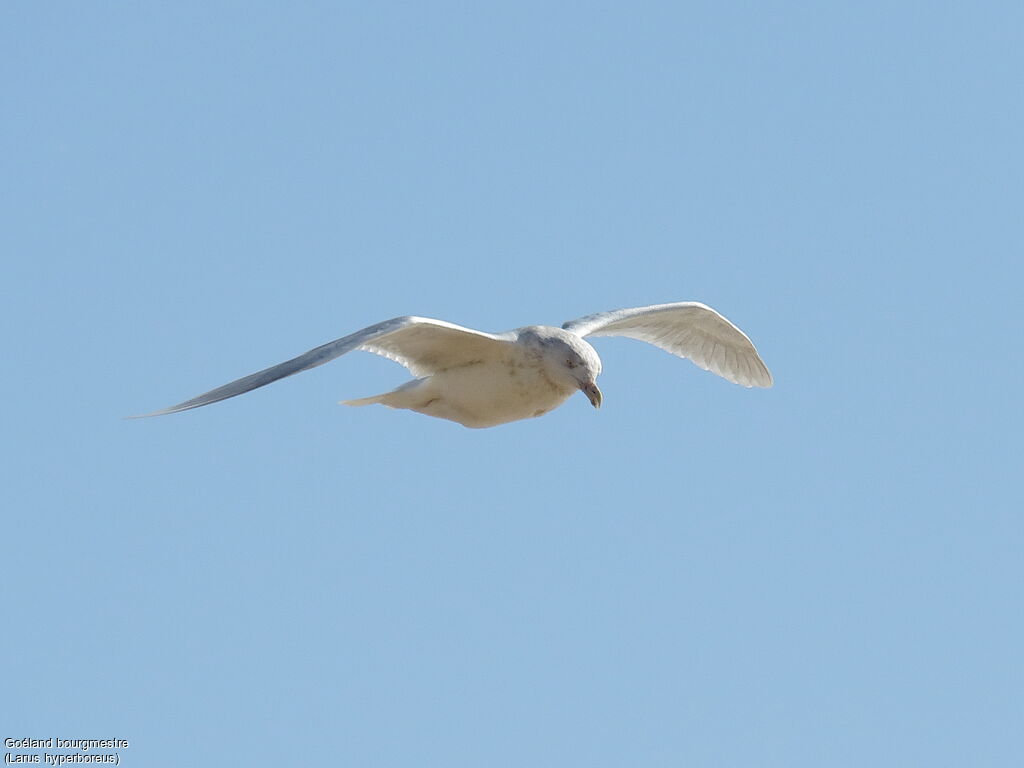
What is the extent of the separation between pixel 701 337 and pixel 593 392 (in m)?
4.16

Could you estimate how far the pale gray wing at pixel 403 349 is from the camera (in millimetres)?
11984

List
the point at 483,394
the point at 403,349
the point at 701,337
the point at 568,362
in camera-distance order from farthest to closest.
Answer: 1. the point at 701,337
2. the point at 403,349
3. the point at 483,394
4. the point at 568,362

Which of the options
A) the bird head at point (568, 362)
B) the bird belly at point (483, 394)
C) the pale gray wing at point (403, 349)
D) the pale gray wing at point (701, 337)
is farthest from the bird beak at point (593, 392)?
the pale gray wing at point (701, 337)

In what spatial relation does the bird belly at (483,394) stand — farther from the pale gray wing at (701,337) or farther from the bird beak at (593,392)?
the pale gray wing at (701,337)

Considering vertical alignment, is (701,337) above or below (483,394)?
above

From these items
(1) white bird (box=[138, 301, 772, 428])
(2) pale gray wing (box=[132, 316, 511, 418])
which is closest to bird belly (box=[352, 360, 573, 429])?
(1) white bird (box=[138, 301, 772, 428])

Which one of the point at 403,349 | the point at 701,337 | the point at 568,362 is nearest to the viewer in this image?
the point at 568,362

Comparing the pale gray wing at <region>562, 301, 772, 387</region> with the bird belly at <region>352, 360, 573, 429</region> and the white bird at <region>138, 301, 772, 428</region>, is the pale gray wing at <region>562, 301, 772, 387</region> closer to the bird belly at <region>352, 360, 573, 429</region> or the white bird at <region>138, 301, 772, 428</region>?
the white bird at <region>138, 301, 772, 428</region>

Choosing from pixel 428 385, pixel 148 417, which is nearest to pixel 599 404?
pixel 428 385

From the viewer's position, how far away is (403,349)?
547 inches

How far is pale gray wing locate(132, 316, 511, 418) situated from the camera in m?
12.0

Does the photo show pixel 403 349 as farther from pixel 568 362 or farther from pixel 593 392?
pixel 593 392

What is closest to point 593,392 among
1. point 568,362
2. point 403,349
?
point 568,362

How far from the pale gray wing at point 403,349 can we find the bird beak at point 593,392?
73cm
